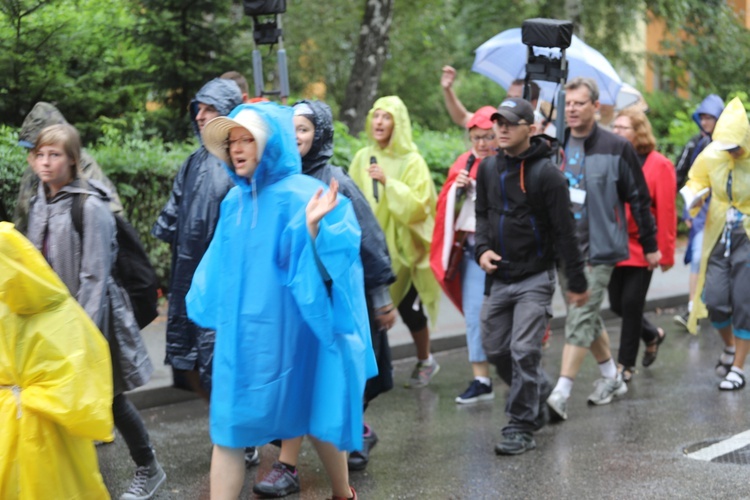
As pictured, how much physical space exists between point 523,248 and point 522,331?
46 centimetres

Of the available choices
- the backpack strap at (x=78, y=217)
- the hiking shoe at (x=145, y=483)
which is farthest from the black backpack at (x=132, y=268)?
the hiking shoe at (x=145, y=483)

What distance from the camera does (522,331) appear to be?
6988 millimetres

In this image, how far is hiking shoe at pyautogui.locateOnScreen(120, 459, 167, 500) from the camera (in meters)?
6.06

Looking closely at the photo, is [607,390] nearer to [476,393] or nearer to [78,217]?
[476,393]

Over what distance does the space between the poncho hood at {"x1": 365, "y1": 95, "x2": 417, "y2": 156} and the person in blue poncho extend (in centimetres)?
321

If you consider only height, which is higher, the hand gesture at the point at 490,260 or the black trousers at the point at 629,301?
the hand gesture at the point at 490,260

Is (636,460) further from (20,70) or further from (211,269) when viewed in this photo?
(20,70)

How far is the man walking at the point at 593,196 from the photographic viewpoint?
26.2 feet

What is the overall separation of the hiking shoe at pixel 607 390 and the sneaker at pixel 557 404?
1.76ft

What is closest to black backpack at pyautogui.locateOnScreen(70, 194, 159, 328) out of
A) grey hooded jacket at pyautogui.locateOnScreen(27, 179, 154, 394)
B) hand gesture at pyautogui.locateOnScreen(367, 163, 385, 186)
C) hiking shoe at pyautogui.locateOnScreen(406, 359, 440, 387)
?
grey hooded jacket at pyautogui.locateOnScreen(27, 179, 154, 394)

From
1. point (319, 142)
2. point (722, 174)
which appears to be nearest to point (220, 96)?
point (319, 142)

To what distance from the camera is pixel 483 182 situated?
7.18m

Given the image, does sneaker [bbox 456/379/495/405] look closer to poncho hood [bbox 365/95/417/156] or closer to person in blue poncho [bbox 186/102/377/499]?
poncho hood [bbox 365/95/417/156]

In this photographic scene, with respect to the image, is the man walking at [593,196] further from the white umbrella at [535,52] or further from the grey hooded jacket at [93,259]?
the grey hooded jacket at [93,259]
